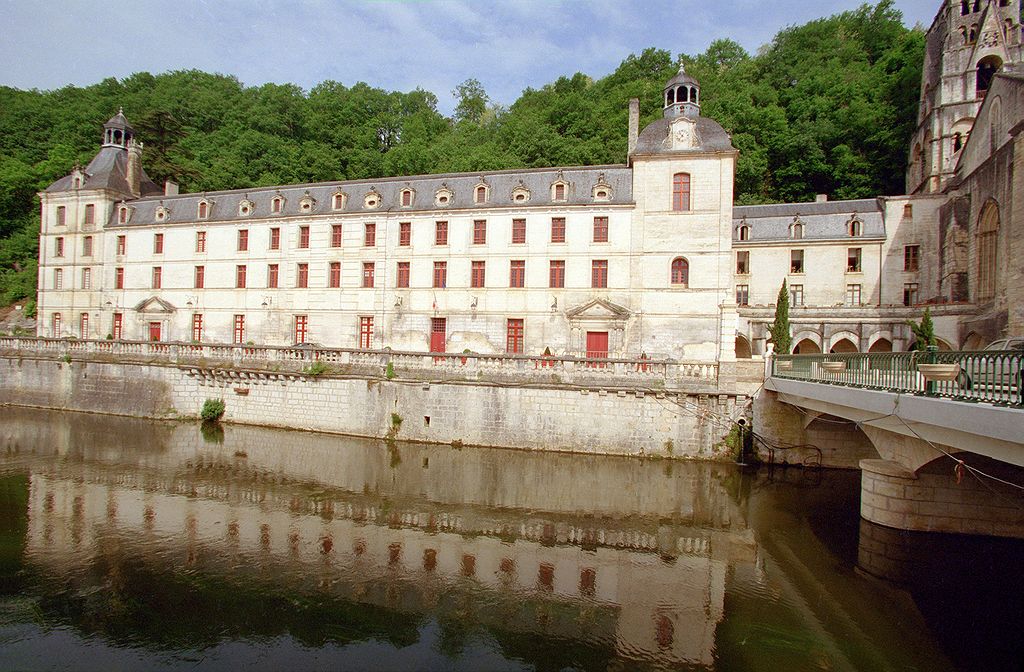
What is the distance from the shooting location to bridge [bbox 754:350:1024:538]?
21.7 feet

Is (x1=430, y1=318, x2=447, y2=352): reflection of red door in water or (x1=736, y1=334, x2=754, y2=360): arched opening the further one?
(x1=736, y1=334, x2=754, y2=360): arched opening

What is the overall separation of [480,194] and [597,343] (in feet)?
30.8

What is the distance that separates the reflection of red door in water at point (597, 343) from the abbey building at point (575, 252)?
10cm

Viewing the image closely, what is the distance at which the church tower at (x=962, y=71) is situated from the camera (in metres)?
36.1

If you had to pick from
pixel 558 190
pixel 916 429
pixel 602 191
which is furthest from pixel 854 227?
pixel 916 429

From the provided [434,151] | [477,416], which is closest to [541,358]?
[477,416]

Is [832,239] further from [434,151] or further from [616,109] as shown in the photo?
[434,151]

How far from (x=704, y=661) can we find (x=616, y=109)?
4785 centimetres

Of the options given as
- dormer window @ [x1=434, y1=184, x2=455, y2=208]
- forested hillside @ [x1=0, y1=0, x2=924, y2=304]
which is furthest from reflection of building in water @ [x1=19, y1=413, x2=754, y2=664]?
forested hillside @ [x1=0, y1=0, x2=924, y2=304]

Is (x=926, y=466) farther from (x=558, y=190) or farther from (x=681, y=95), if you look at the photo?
(x=681, y=95)

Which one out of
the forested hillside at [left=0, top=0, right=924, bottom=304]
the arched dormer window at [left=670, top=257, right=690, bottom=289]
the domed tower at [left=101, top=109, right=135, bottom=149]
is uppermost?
the forested hillside at [left=0, top=0, right=924, bottom=304]

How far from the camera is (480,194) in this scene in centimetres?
2698

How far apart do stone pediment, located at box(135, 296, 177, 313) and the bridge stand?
30.7 meters

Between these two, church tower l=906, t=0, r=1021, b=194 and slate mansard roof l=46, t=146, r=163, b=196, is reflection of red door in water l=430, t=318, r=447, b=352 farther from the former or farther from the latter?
church tower l=906, t=0, r=1021, b=194
